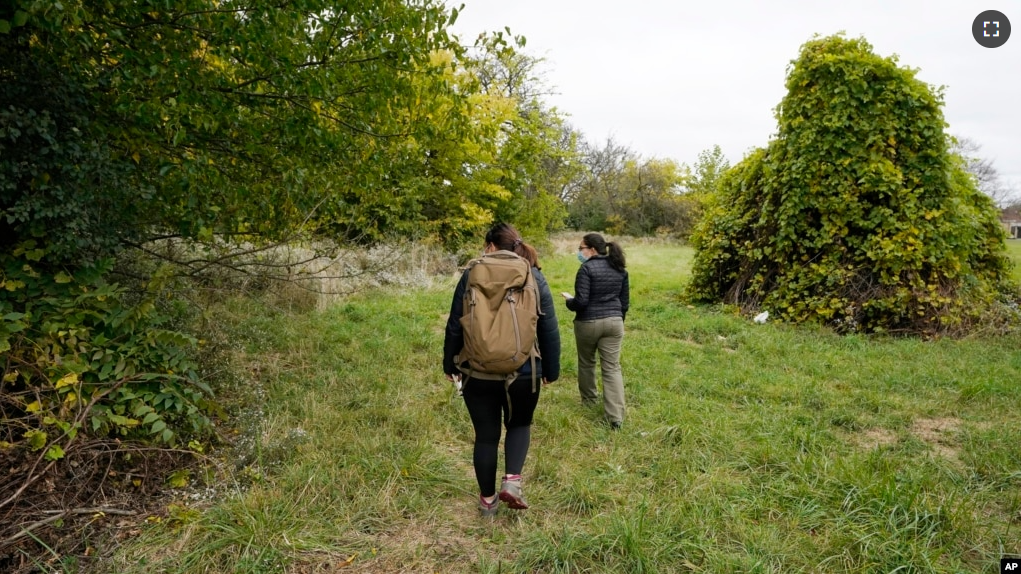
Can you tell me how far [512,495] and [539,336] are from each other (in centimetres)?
95

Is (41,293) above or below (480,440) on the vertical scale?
above

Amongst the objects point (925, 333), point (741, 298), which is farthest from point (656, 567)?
point (741, 298)

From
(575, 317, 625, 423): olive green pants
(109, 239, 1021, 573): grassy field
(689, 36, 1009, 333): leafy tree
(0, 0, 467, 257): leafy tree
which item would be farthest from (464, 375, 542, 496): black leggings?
(689, 36, 1009, 333): leafy tree

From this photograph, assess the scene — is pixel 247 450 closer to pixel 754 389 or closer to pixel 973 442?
pixel 754 389

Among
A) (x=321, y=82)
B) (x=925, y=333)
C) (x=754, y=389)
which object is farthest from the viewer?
(x=925, y=333)

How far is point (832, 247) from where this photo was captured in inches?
340

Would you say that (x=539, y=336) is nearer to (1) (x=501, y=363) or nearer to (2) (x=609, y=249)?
(1) (x=501, y=363)

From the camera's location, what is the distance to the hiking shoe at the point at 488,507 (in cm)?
321

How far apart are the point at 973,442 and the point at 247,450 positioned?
18.1ft

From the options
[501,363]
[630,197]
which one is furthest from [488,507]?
[630,197]

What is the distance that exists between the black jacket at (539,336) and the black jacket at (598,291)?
147 centimetres

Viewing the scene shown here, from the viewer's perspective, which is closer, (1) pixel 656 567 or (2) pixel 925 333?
(1) pixel 656 567

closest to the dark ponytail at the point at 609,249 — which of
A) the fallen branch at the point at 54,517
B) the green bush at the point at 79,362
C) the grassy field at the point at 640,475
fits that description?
the grassy field at the point at 640,475

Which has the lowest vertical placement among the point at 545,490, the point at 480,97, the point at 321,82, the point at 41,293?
the point at 545,490
